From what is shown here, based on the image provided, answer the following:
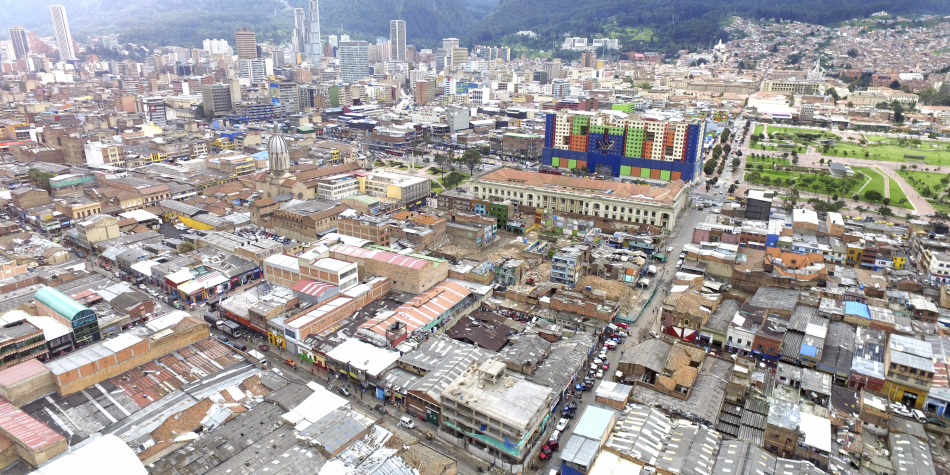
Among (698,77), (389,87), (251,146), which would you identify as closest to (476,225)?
(251,146)

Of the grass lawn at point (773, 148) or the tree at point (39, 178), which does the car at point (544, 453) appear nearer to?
the tree at point (39, 178)

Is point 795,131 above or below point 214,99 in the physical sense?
below

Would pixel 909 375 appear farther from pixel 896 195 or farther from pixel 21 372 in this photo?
pixel 896 195

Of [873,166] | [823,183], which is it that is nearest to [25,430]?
[823,183]

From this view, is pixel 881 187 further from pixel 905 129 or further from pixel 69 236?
pixel 69 236

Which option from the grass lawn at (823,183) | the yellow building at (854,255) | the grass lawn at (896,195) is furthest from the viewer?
the grass lawn at (823,183)

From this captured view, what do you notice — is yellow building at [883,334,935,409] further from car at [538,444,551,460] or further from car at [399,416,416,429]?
car at [399,416,416,429]

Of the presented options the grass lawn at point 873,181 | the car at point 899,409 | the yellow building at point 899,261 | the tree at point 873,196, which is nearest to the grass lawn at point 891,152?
the grass lawn at point 873,181
